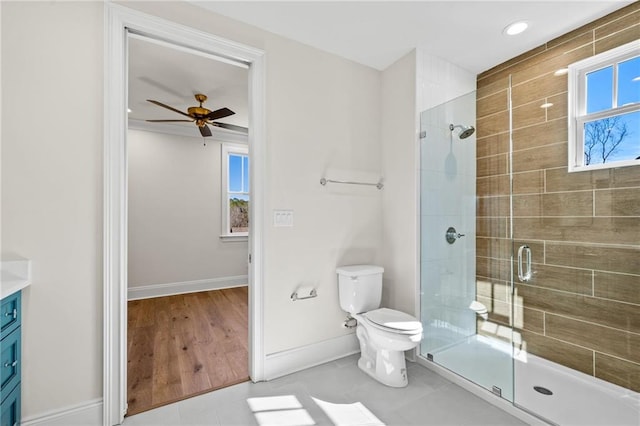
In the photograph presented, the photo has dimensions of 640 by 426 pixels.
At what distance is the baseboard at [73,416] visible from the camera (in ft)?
4.73

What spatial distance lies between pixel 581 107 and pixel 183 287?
4.86 meters

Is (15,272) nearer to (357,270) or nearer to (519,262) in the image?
(357,270)

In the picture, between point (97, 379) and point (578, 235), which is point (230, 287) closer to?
point (97, 379)

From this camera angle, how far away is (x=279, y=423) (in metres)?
1.62

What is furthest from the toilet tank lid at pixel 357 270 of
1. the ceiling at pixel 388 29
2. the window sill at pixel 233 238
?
the window sill at pixel 233 238

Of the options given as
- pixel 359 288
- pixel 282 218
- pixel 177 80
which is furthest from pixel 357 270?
pixel 177 80

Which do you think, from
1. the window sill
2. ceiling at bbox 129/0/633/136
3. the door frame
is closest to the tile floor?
the door frame

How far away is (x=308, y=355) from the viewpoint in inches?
88.1

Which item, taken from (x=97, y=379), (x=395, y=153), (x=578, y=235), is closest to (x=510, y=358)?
(x=578, y=235)

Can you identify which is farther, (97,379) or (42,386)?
(97,379)

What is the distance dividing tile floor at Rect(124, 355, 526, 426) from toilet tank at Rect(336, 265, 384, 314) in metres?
0.48

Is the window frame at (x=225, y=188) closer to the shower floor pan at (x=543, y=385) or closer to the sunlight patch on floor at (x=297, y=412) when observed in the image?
the sunlight patch on floor at (x=297, y=412)

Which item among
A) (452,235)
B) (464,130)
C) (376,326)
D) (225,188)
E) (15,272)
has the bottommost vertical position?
(376,326)

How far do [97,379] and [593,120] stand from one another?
139 inches
